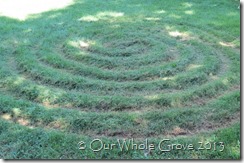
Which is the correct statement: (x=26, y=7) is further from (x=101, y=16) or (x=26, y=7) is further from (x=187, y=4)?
(x=187, y=4)

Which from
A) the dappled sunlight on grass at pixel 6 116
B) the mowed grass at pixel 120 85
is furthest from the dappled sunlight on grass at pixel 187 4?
→ the dappled sunlight on grass at pixel 6 116

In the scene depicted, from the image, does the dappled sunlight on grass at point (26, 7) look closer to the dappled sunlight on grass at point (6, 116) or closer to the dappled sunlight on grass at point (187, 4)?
the dappled sunlight on grass at point (187, 4)

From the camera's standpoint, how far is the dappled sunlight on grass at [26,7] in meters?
12.2

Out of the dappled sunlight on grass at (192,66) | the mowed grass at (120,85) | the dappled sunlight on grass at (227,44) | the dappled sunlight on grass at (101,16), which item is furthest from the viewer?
the dappled sunlight on grass at (101,16)

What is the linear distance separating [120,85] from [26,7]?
7.18m

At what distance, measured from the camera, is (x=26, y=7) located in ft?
42.5

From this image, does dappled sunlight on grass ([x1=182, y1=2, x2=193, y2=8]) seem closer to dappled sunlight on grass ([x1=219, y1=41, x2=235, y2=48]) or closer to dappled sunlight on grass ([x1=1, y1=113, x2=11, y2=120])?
dappled sunlight on grass ([x1=219, y1=41, x2=235, y2=48])

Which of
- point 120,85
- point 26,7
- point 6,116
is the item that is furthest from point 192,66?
point 26,7

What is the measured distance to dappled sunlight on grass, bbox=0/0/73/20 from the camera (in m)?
12.2

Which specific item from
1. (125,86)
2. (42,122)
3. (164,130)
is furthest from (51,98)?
(164,130)

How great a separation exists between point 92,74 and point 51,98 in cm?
111

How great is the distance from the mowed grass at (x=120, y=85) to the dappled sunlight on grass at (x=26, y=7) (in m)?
1.02

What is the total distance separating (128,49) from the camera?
883 centimetres

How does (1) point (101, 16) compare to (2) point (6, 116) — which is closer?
(2) point (6, 116)
